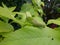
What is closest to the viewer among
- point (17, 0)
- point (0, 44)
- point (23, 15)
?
point (0, 44)

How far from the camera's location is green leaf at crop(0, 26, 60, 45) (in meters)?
0.45

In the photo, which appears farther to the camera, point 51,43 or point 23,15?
Answer: point 23,15

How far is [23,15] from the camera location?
0.69 m

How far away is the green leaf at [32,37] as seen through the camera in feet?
→ 1.47

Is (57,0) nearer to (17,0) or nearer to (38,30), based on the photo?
(17,0)

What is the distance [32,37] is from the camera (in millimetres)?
468

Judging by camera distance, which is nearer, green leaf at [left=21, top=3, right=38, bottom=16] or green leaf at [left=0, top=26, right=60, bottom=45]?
green leaf at [left=0, top=26, right=60, bottom=45]

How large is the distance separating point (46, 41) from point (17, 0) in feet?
5.72

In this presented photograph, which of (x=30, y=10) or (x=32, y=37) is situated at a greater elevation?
(x=32, y=37)

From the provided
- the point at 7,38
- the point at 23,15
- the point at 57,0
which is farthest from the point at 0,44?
the point at 57,0

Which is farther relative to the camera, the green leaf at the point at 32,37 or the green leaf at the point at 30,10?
the green leaf at the point at 30,10

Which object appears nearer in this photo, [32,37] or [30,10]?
[32,37]

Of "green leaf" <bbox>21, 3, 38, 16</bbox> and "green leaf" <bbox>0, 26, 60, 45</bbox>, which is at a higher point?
"green leaf" <bbox>0, 26, 60, 45</bbox>

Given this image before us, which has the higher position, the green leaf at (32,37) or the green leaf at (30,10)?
the green leaf at (32,37)
